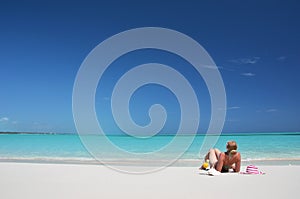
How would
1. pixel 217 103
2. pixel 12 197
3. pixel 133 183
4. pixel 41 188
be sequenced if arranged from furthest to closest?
pixel 217 103, pixel 133 183, pixel 41 188, pixel 12 197

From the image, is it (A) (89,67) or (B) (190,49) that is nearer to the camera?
(A) (89,67)

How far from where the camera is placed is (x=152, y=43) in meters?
11.8

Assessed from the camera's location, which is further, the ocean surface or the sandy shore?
the ocean surface

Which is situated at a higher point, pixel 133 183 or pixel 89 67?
pixel 89 67

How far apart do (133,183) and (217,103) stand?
511 centimetres

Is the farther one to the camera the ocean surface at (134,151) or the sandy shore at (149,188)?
the ocean surface at (134,151)

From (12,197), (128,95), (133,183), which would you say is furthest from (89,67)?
(12,197)

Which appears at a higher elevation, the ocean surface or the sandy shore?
the ocean surface

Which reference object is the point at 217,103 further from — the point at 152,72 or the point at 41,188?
the point at 41,188

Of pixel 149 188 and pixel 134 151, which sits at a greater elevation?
pixel 134 151

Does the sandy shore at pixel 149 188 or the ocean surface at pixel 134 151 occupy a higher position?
the ocean surface at pixel 134 151

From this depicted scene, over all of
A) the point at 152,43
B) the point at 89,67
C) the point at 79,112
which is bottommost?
the point at 79,112

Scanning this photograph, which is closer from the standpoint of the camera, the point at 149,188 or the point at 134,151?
the point at 149,188

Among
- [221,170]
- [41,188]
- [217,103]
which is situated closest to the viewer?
[41,188]
